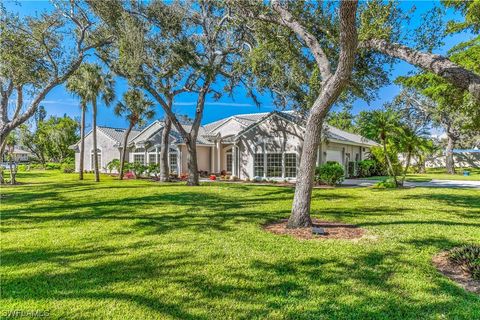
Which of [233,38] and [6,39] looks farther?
[233,38]

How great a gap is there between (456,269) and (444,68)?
3.26 metres

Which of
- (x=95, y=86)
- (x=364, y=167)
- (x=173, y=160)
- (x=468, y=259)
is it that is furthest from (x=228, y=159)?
(x=468, y=259)

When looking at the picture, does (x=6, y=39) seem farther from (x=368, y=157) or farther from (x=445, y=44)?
(x=368, y=157)

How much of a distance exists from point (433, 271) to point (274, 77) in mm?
10181

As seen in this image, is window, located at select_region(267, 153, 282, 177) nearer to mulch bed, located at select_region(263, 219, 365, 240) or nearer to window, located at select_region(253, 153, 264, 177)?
window, located at select_region(253, 153, 264, 177)

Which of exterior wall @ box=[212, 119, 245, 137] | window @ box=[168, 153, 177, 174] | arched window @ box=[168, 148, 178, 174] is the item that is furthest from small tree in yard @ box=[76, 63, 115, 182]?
exterior wall @ box=[212, 119, 245, 137]

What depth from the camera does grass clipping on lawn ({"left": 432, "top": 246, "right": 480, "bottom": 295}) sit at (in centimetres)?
450

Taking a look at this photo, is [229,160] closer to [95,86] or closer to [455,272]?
[95,86]

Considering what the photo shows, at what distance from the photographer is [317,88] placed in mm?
13602

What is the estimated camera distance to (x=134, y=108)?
22.7 metres

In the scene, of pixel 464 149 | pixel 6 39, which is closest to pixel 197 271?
pixel 6 39

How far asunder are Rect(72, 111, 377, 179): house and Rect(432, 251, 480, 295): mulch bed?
11466 mm

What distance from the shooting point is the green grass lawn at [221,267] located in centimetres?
373

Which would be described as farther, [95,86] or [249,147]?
[249,147]
